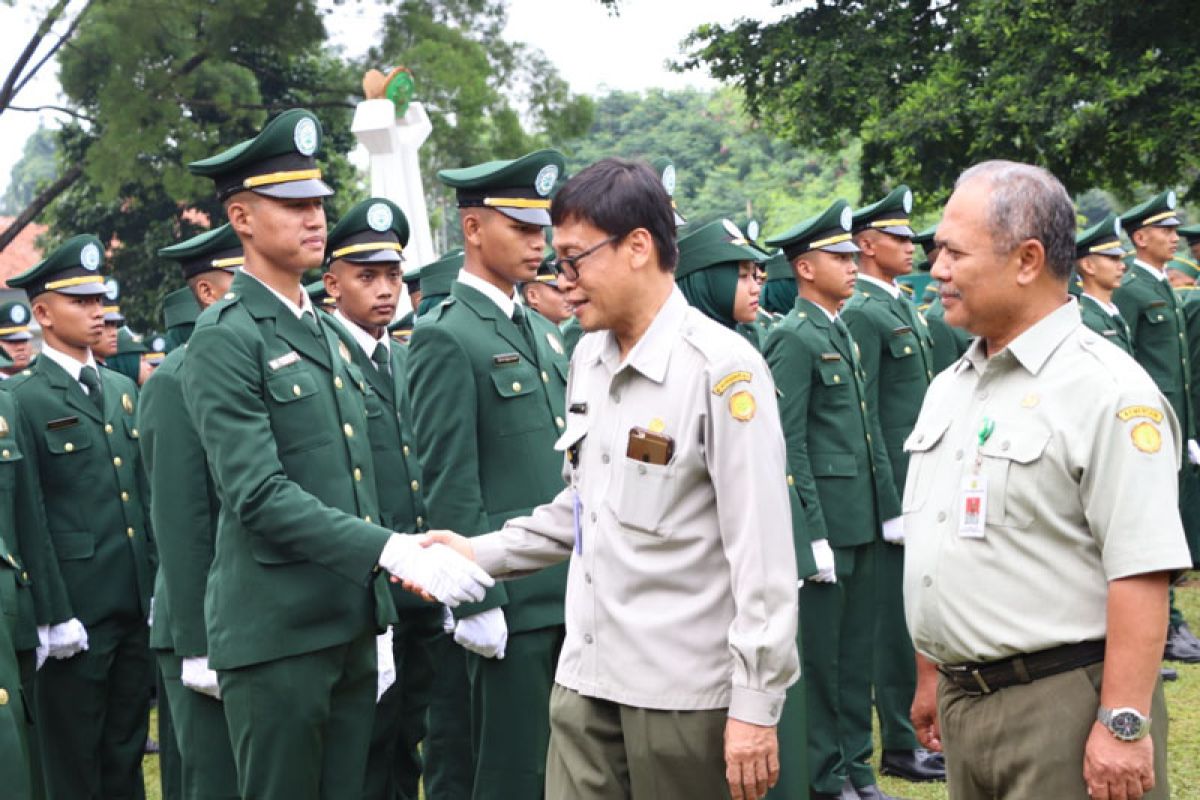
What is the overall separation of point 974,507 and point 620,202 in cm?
95

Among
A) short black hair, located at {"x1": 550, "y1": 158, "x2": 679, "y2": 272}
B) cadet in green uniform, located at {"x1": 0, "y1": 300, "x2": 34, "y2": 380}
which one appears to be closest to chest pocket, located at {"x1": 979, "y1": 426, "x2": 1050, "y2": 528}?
short black hair, located at {"x1": 550, "y1": 158, "x2": 679, "y2": 272}

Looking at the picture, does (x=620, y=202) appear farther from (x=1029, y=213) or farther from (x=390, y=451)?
(x=390, y=451)

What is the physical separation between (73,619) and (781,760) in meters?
3.03

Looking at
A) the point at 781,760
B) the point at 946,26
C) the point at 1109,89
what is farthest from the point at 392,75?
the point at 781,760

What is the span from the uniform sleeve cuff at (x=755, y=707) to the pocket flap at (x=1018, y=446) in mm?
650

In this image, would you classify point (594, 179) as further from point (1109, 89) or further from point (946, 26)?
point (946, 26)

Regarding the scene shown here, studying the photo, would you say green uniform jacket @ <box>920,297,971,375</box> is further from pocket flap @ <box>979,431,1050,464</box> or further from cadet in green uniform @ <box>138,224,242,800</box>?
pocket flap @ <box>979,431,1050,464</box>

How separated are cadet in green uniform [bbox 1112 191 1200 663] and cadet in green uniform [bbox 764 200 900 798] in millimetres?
3392

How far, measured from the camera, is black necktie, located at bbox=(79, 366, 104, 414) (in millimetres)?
6051

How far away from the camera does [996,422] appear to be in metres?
2.96

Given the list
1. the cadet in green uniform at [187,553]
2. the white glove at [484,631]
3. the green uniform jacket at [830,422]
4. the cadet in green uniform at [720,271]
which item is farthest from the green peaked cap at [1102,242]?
the cadet in green uniform at [187,553]

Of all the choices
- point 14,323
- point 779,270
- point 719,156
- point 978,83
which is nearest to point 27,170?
point 719,156

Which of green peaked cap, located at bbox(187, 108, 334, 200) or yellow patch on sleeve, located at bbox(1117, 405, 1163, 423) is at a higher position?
green peaked cap, located at bbox(187, 108, 334, 200)

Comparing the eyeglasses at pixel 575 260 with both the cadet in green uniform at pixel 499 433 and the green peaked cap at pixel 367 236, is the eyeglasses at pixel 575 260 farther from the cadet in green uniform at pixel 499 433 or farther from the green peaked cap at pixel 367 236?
the green peaked cap at pixel 367 236
